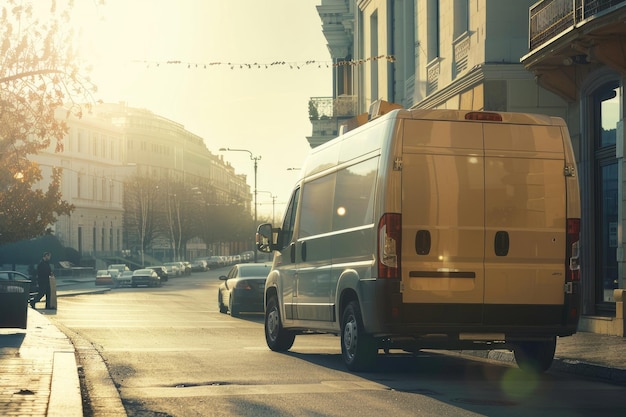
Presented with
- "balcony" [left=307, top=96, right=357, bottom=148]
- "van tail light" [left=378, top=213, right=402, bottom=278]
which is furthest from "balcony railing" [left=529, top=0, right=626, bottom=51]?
"balcony" [left=307, top=96, right=357, bottom=148]

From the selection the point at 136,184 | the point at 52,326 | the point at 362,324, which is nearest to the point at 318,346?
the point at 362,324

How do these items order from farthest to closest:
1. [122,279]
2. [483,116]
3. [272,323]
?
[122,279] < [272,323] < [483,116]

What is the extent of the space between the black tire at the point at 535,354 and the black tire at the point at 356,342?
6.00 feet

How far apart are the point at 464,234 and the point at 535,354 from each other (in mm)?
1982

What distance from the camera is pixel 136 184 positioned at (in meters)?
115

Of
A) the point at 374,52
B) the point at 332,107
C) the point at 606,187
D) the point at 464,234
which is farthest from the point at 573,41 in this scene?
the point at 332,107

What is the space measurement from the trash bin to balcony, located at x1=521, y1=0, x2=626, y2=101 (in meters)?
10.2

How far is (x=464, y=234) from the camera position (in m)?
11.9

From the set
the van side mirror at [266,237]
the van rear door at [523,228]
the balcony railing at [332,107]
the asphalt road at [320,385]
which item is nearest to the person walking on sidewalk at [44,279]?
the balcony railing at [332,107]

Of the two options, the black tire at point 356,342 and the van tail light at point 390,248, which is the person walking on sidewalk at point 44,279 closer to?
the black tire at point 356,342

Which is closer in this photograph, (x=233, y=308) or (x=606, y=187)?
(x=606, y=187)

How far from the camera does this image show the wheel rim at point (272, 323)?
16.1 m

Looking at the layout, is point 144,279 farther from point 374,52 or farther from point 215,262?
point 215,262

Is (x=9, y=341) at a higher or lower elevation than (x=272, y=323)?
lower
